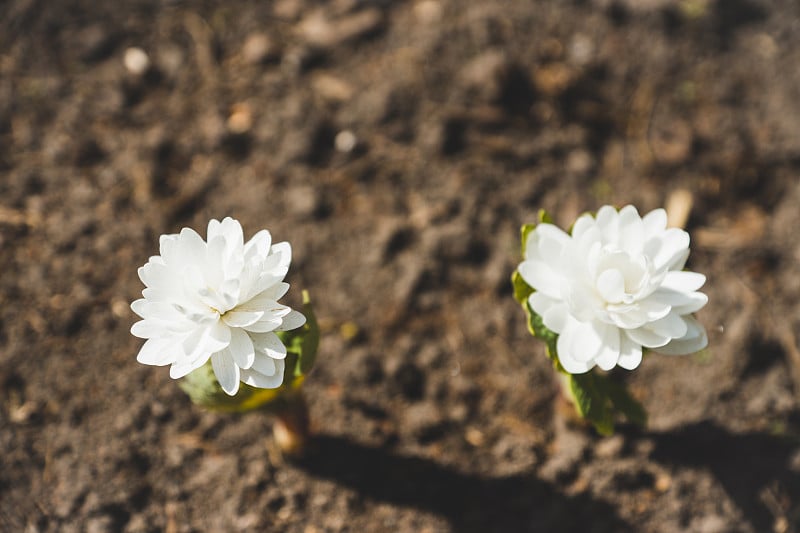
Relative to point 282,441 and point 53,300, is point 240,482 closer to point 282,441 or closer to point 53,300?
point 282,441

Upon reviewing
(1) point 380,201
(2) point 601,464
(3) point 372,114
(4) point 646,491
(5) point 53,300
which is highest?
(5) point 53,300

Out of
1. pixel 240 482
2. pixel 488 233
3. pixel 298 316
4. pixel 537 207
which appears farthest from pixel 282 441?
pixel 537 207

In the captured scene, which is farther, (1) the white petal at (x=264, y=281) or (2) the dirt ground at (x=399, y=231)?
(2) the dirt ground at (x=399, y=231)

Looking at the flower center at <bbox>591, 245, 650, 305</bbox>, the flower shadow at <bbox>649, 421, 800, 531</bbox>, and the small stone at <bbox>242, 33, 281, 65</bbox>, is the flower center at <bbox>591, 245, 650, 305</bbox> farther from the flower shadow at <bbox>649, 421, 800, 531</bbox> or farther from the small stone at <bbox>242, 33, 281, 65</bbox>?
the small stone at <bbox>242, 33, 281, 65</bbox>

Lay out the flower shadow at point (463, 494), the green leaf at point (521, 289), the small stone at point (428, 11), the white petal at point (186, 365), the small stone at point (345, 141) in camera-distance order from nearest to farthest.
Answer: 1. the white petal at point (186, 365)
2. the green leaf at point (521, 289)
3. the flower shadow at point (463, 494)
4. the small stone at point (345, 141)
5. the small stone at point (428, 11)

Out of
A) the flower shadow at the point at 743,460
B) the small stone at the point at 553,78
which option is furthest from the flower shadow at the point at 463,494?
the small stone at the point at 553,78

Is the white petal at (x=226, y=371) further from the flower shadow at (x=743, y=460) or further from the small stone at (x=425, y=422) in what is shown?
the flower shadow at (x=743, y=460)

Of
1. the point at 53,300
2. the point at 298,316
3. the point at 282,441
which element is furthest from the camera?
the point at 53,300
